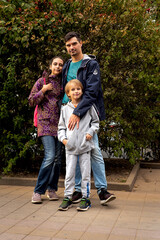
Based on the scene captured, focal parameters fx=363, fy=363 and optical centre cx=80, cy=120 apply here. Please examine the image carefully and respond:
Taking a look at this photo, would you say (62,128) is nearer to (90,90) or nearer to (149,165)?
(90,90)

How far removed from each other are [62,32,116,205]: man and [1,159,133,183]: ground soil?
175 cm

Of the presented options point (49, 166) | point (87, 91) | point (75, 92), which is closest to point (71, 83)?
point (75, 92)

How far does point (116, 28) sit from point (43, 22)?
4.67ft

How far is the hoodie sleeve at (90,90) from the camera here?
4.63 m

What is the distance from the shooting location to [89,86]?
187 inches

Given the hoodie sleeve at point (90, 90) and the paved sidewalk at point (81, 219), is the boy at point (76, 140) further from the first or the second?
the paved sidewalk at point (81, 219)

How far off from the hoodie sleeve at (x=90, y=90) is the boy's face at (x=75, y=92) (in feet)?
0.23

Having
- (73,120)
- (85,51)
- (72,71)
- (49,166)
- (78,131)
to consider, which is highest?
(85,51)

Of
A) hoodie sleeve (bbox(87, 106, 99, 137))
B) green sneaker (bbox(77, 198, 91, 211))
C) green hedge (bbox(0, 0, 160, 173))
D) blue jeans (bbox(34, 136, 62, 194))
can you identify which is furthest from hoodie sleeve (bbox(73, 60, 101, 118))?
green hedge (bbox(0, 0, 160, 173))

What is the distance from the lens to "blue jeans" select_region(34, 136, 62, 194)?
4977 mm

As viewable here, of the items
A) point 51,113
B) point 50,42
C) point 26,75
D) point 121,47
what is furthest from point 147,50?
point 51,113

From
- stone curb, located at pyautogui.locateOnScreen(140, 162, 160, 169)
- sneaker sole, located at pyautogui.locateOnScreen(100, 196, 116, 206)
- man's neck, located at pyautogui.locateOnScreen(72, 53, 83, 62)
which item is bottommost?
stone curb, located at pyautogui.locateOnScreen(140, 162, 160, 169)

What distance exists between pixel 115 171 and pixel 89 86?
321 cm

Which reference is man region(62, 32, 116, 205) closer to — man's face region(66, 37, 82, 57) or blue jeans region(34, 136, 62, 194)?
man's face region(66, 37, 82, 57)
